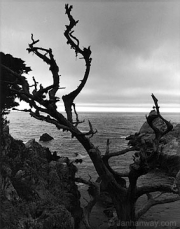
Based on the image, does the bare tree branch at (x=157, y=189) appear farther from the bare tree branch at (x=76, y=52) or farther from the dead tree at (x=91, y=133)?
the bare tree branch at (x=76, y=52)

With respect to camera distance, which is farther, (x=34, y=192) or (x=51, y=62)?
(x=34, y=192)

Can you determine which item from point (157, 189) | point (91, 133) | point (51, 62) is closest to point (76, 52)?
point (51, 62)

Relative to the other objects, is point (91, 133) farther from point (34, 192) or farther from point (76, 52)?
point (34, 192)

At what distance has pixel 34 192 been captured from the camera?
9.21 meters

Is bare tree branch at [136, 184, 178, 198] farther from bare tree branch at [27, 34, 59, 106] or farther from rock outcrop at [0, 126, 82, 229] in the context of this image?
bare tree branch at [27, 34, 59, 106]

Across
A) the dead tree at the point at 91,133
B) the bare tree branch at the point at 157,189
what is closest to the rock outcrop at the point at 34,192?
the dead tree at the point at 91,133

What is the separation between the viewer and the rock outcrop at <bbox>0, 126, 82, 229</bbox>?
681cm

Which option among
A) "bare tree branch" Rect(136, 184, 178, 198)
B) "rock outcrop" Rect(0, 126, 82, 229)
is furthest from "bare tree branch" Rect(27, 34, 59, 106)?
"bare tree branch" Rect(136, 184, 178, 198)

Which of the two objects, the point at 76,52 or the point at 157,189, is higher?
the point at 76,52

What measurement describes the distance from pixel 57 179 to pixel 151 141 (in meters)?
7.07

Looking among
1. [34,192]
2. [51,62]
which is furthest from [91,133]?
[34,192]

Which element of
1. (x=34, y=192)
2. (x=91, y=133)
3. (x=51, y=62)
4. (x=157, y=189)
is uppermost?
(x=51, y=62)

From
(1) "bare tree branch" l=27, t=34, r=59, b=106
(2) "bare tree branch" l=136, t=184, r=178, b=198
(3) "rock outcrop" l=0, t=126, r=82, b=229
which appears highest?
(1) "bare tree branch" l=27, t=34, r=59, b=106

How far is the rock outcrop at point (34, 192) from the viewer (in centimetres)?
681
